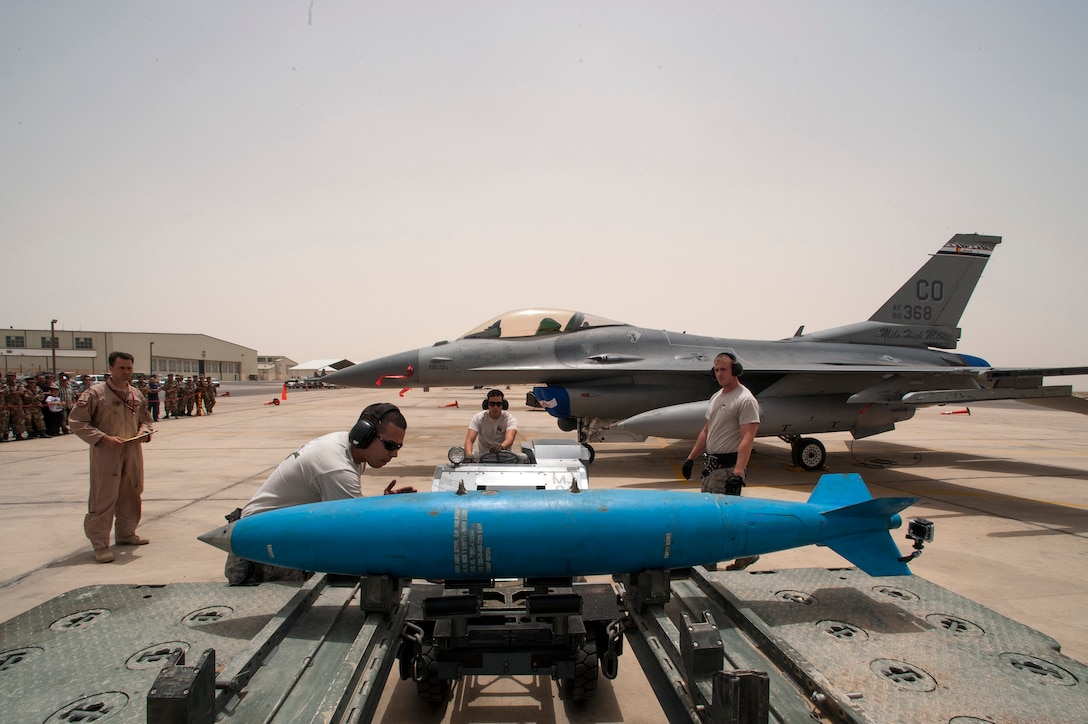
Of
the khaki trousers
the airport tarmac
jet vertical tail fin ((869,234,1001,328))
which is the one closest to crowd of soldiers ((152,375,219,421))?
the airport tarmac

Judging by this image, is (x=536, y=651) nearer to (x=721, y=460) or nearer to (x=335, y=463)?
(x=335, y=463)

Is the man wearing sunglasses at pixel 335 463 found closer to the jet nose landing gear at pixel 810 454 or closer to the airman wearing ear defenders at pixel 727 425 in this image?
the airman wearing ear defenders at pixel 727 425

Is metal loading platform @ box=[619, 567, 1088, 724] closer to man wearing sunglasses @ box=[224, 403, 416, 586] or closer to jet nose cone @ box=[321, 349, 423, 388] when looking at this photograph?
man wearing sunglasses @ box=[224, 403, 416, 586]

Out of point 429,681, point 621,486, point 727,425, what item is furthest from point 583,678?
point 621,486

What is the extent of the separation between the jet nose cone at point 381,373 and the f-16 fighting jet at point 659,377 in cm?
2

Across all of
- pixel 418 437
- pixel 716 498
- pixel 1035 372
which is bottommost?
pixel 418 437

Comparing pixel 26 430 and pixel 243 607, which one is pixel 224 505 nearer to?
pixel 243 607

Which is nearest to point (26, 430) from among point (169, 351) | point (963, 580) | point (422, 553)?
point (422, 553)

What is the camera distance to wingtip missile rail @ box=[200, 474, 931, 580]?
2.89 meters

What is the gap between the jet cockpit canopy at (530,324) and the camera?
33.5 ft

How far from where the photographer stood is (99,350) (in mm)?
81625

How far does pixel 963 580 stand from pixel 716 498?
3013 mm

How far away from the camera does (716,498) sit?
3.37 metres

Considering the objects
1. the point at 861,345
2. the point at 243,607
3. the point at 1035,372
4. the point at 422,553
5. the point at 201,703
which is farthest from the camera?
the point at 861,345
